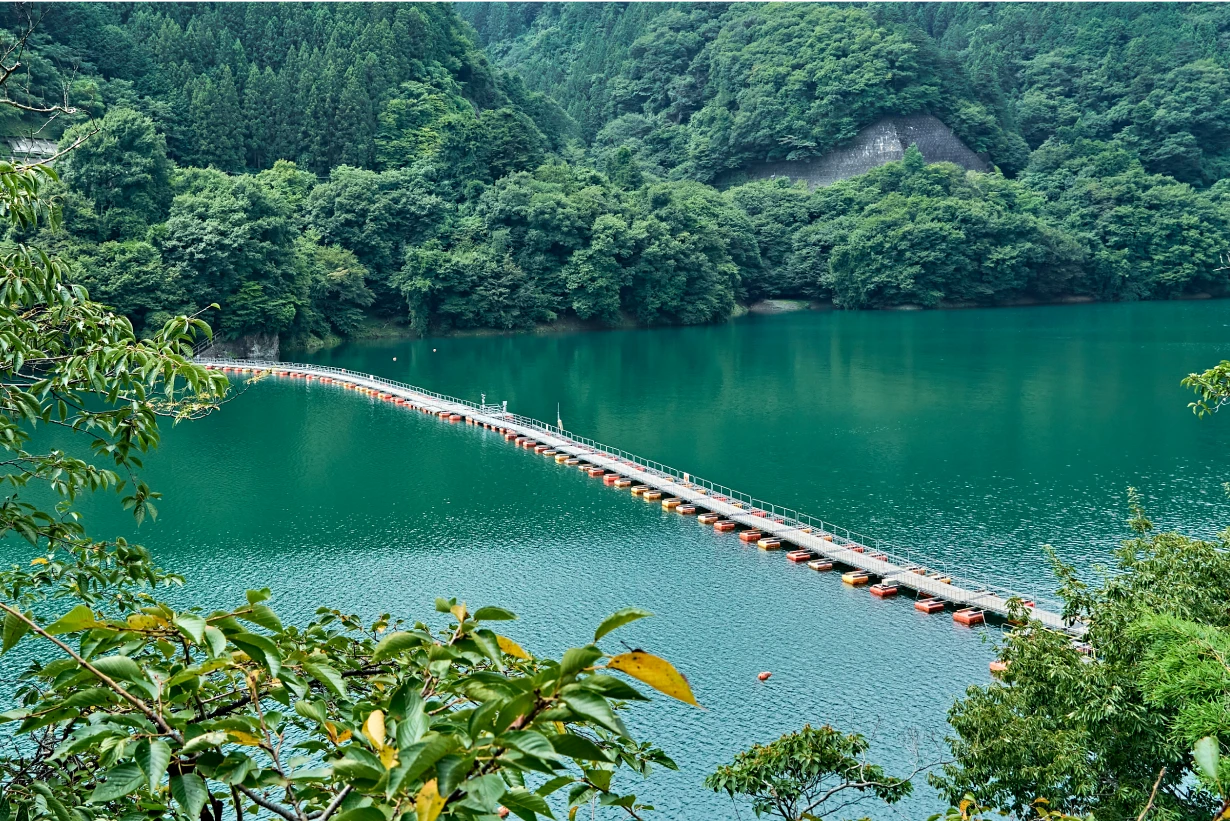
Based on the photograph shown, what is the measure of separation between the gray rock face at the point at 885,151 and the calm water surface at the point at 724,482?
3936cm

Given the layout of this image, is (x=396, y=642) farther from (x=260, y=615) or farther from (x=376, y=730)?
(x=260, y=615)

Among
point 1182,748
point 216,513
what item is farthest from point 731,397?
point 1182,748

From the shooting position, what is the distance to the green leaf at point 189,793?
318 centimetres

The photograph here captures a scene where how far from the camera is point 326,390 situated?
50.6 metres

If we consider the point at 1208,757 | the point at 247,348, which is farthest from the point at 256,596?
the point at 247,348

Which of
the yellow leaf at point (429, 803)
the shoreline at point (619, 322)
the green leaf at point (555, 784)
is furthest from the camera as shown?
the shoreline at point (619, 322)

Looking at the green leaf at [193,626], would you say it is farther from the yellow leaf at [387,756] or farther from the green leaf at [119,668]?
the yellow leaf at [387,756]

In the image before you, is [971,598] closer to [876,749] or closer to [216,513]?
[876,749]

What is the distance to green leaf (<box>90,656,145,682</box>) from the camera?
3172 millimetres

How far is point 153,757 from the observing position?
10.0 feet

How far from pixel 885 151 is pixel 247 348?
198 feet

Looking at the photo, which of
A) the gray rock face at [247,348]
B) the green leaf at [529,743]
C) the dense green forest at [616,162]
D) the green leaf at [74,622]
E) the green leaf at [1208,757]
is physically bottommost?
the gray rock face at [247,348]

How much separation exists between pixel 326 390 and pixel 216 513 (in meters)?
20.7

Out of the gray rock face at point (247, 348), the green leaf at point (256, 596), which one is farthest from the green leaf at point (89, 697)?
the gray rock face at point (247, 348)
